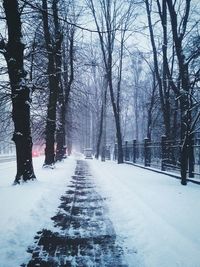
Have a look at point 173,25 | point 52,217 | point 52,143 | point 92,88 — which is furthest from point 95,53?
point 52,217

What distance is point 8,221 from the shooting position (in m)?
5.85

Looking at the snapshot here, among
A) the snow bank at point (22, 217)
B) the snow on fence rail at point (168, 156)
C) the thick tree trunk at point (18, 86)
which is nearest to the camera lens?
the snow bank at point (22, 217)

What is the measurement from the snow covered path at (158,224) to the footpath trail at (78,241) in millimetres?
216

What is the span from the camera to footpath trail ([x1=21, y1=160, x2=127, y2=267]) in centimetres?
444

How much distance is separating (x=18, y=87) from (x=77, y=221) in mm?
5638

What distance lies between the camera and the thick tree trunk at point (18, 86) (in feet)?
35.2

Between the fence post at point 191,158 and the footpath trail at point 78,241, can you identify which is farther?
the fence post at point 191,158

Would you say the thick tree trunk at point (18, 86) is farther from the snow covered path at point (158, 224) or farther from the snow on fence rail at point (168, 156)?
the snow on fence rail at point (168, 156)

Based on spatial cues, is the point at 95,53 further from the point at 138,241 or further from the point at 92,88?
the point at 138,241

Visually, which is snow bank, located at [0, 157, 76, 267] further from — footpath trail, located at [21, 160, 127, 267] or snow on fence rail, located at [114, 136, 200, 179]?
snow on fence rail, located at [114, 136, 200, 179]

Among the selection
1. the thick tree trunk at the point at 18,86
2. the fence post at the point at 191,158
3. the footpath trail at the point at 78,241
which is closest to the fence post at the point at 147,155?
the fence post at the point at 191,158

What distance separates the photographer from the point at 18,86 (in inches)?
424

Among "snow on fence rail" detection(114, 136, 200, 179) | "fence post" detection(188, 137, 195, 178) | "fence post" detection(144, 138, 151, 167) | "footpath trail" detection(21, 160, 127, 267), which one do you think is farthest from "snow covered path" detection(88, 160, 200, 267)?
"fence post" detection(144, 138, 151, 167)

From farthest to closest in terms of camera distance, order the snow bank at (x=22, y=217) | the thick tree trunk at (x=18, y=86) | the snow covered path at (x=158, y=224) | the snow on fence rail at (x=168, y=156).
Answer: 1. the snow on fence rail at (x=168, y=156)
2. the thick tree trunk at (x=18, y=86)
3. the snow bank at (x=22, y=217)
4. the snow covered path at (x=158, y=224)
